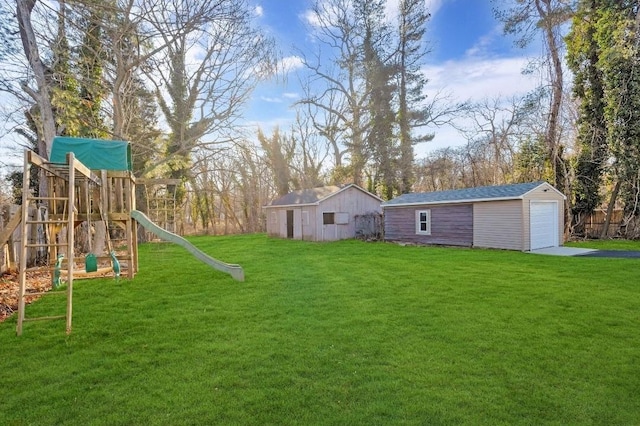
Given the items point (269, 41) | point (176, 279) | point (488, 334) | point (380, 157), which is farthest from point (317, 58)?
point (488, 334)

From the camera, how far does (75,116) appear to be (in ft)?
35.9

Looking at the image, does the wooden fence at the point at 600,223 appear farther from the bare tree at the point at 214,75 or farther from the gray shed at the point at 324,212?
the bare tree at the point at 214,75

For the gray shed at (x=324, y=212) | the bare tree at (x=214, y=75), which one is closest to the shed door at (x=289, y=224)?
the gray shed at (x=324, y=212)

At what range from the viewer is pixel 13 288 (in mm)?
7125

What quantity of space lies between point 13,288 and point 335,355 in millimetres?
7302

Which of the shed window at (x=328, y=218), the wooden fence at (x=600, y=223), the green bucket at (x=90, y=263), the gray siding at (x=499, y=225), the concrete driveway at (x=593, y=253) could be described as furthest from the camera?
the shed window at (x=328, y=218)

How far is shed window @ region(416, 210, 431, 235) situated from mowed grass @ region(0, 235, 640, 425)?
825cm

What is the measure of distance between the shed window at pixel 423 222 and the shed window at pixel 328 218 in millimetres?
4176

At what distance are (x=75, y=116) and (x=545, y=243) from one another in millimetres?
16676

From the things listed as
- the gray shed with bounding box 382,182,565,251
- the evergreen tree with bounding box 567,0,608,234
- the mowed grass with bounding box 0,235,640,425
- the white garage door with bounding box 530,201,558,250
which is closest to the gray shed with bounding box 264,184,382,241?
the gray shed with bounding box 382,182,565,251

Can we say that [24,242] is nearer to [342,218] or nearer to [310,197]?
[310,197]

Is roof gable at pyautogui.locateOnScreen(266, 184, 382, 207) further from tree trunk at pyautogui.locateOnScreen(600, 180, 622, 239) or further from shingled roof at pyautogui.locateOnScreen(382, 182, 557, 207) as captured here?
tree trunk at pyautogui.locateOnScreen(600, 180, 622, 239)

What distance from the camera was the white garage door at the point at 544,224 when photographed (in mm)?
12328

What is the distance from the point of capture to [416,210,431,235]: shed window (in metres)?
15.3
